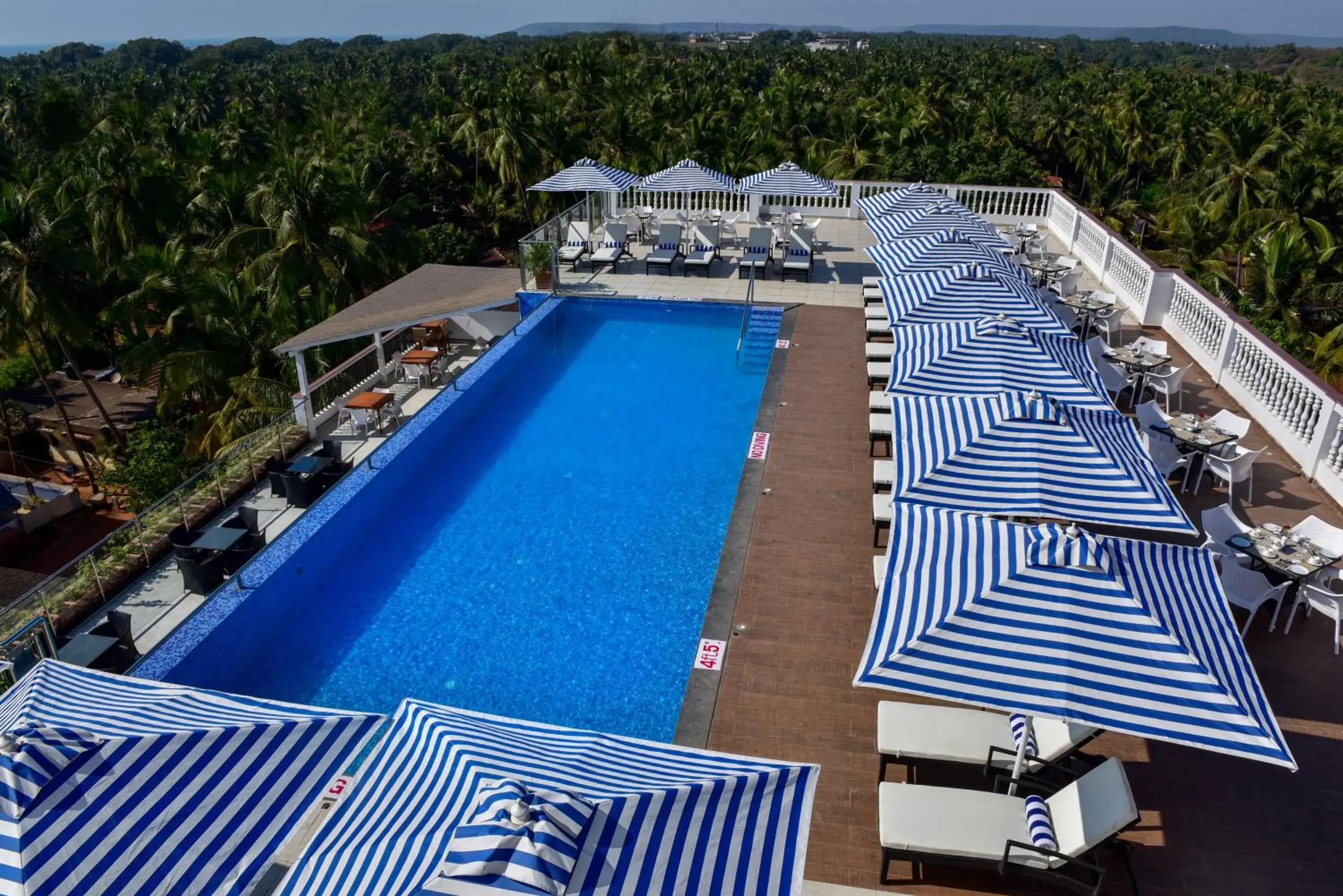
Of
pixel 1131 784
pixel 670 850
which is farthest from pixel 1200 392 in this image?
pixel 670 850

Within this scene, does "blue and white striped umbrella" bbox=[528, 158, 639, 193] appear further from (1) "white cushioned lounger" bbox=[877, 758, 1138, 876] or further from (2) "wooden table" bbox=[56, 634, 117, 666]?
(1) "white cushioned lounger" bbox=[877, 758, 1138, 876]

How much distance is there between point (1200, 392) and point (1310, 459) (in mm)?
2663

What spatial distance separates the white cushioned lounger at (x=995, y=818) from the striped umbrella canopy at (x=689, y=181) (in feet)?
55.3

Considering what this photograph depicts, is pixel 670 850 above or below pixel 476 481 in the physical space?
above

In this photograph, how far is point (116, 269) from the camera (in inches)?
883

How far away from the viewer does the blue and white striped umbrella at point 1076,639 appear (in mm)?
5395

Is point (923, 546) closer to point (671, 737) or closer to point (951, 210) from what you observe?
point (671, 737)

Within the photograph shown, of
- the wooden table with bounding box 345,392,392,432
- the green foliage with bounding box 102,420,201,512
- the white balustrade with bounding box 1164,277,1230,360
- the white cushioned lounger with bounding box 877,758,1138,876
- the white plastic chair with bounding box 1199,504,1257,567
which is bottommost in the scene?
the green foliage with bounding box 102,420,201,512

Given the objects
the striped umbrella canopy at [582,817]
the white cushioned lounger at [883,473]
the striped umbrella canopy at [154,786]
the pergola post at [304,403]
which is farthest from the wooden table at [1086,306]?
the striped umbrella canopy at [154,786]

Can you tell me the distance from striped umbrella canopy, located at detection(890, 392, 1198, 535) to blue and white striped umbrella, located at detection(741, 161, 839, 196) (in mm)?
12496

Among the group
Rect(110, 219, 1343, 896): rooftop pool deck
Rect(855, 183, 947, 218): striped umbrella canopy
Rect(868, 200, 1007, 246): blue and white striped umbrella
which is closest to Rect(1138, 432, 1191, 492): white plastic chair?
Rect(110, 219, 1343, 896): rooftop pool deck

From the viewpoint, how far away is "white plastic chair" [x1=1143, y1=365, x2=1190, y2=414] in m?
12.6

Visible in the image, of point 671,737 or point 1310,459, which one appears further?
point 1310,459

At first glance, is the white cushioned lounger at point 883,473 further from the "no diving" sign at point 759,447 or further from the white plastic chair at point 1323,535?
the white plastic chair at point 1323,535
